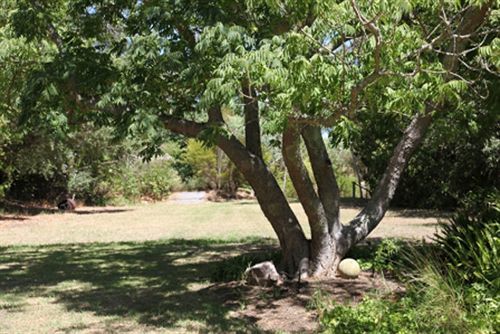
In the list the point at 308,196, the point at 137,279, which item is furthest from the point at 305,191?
the point at 137,279

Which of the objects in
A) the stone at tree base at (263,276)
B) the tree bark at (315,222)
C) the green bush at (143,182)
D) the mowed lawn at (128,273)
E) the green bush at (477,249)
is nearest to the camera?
the green bush at (477,249)

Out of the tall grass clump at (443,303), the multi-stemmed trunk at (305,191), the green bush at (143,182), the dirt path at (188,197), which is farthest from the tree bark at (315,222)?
the dirt path at (188,197)

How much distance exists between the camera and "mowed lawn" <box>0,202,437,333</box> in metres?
6.28

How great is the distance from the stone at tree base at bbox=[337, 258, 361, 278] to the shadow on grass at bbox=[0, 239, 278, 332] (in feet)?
5.11

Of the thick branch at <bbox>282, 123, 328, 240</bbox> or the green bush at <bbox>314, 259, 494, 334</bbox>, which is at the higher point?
the thick branch at <bbox>282, 123, 328, 240</bbox>

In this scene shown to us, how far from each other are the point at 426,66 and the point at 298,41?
5.17 feet

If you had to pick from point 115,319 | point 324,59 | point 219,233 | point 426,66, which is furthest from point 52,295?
point 219,233

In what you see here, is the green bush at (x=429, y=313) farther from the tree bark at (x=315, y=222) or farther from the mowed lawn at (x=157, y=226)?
the mowed lawn at (x=157, y=226)

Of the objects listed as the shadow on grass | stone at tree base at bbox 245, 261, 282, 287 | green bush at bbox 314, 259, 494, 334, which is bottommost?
the shadow on grass

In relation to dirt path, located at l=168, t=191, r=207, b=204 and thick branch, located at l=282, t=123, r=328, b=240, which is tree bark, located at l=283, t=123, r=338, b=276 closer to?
thick branch, located at l=282, t=123, r=328, b=240

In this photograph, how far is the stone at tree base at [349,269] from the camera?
7.71 meters

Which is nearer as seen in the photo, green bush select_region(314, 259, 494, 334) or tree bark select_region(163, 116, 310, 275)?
green bush select_region(314, 259, 494, 334)

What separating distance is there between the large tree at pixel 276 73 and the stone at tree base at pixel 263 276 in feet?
1.48

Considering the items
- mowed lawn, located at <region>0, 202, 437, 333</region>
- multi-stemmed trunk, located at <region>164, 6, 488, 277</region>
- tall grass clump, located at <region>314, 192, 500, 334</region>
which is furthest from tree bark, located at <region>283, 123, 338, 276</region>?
tall grass clump, located at <region>314, 192, 500, 334</region>
